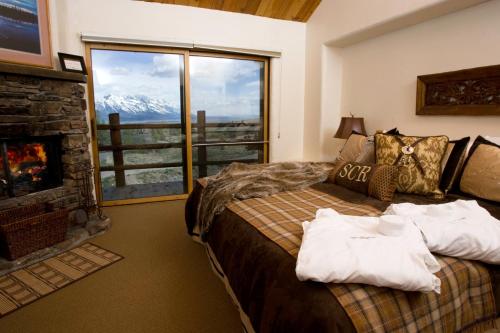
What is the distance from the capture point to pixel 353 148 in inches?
113

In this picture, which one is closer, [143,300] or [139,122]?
[143,300]

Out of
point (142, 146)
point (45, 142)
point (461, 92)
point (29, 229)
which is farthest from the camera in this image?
point (142, 146)

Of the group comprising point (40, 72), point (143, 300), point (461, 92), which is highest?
point (40, 72)

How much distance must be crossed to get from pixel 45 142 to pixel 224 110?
2.15 meters

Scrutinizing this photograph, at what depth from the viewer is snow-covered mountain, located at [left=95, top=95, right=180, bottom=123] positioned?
Answer: 3.62 m

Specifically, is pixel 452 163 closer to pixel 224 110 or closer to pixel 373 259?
pixel 373 259

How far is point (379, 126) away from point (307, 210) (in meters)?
2.14

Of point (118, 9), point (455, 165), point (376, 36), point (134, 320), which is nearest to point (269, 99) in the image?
point (376, 36)

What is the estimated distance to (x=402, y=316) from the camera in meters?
1.02

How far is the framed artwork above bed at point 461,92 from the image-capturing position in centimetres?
232

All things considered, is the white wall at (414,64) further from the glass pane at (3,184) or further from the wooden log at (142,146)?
the glass pane at (3,184)

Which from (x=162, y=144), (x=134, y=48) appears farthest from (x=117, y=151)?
(x=134, y=48)

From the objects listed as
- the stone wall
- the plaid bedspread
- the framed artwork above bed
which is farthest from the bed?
the stone wall

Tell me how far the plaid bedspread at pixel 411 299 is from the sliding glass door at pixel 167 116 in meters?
2.58
